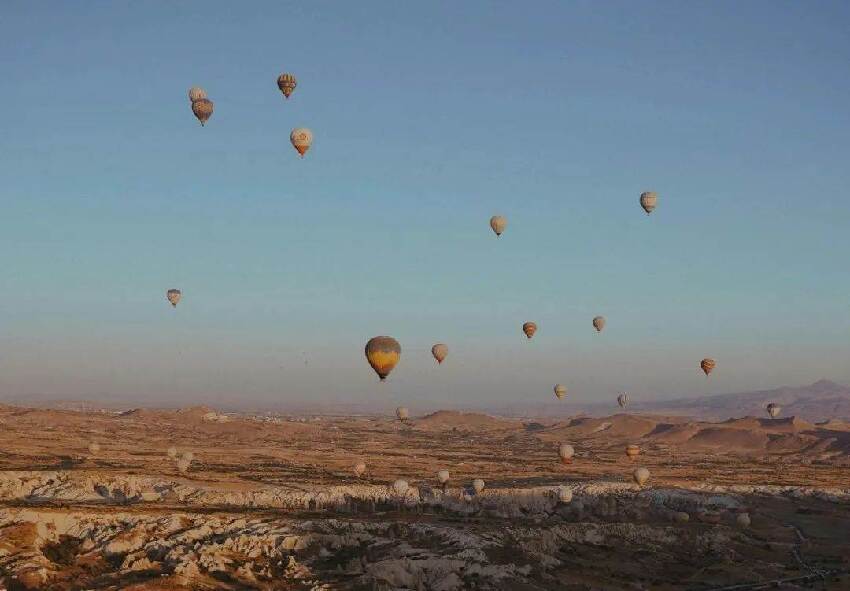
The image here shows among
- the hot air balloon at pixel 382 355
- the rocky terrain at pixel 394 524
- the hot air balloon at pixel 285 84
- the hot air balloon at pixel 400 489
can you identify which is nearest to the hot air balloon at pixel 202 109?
the hot air balloon at pixel 285 84

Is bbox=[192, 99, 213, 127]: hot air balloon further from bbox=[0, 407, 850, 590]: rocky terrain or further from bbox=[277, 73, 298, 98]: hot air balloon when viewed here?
bbox=[0, 407, 850, 590]: rocky terrain

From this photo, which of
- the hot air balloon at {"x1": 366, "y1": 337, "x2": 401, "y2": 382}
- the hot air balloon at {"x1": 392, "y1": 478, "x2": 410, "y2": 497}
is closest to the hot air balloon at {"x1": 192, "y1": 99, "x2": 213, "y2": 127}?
the hot air balloon at {"x1": 366, "y1": 337, "x2": 401, "y2": 382}

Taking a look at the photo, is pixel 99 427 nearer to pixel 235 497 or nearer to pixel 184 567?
pixel 235 497

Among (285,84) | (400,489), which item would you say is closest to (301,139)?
(285,84)

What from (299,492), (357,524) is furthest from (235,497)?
(357,524)

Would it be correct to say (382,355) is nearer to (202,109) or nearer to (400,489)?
(400,489)

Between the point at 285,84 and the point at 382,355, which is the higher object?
the point at 285,84
